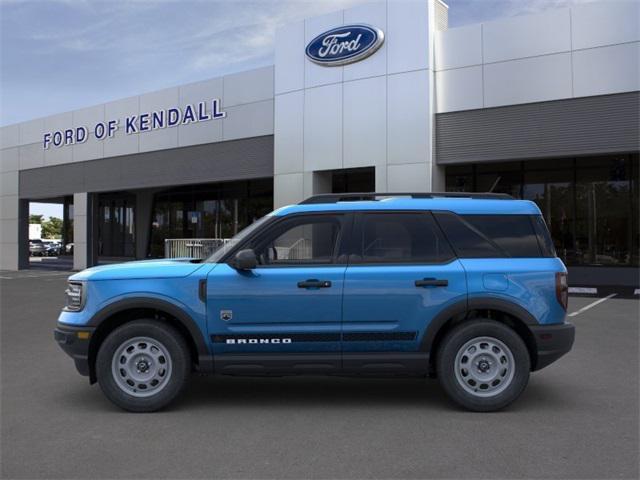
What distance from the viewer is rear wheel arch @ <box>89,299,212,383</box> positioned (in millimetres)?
5004

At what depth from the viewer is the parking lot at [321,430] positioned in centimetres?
381

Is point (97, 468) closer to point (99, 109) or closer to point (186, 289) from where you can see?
point (186, 289)

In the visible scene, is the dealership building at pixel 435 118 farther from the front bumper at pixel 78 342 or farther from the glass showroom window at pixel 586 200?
the front bumper at pixel 78 342

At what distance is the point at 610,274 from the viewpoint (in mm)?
18406

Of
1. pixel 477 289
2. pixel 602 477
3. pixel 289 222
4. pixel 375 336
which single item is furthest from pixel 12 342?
pixel 602 477

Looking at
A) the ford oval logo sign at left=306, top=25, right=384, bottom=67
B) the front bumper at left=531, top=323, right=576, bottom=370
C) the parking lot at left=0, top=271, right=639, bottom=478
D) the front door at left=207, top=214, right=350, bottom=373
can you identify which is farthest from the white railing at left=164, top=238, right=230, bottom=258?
the front bumper at left=531, top=323, right=576, bottom=370

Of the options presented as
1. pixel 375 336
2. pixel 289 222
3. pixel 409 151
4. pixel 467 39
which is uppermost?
pixel 467 39

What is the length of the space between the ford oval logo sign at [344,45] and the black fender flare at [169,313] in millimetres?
14387

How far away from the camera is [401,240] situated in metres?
5.21

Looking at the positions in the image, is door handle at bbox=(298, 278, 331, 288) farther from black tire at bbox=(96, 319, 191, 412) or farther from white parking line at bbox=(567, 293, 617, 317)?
white parking line at bbox=(567, 293, 617, 317)

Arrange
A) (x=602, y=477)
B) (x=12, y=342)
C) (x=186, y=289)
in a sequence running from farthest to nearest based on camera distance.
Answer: (x=12, y=342) < (x=186, y=289) < (x=602, y=477)

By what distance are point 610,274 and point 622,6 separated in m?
8.05

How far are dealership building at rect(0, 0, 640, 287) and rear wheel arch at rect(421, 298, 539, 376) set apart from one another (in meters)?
11.8

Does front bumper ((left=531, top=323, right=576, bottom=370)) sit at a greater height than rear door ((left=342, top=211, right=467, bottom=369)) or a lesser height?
lesser
